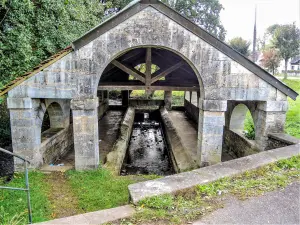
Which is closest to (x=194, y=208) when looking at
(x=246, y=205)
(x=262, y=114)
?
(x=246, y=205)

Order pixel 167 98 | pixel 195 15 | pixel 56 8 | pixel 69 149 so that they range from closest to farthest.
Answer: pixel 56 8 < pixel 69 149 < pixel 167 98 < pixel 195 15

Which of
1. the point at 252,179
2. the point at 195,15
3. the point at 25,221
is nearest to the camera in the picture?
the point at 252,179

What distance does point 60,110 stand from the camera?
9000mm

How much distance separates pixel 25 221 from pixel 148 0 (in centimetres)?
549

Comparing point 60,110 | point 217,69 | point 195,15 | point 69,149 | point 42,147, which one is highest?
point 195,15

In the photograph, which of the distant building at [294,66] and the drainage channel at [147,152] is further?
the distant building at [294,66]

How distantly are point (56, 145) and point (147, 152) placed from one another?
4.73 metres

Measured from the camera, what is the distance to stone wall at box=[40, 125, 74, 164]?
23.9 ft

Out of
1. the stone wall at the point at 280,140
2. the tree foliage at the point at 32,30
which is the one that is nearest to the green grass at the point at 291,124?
the stone wall at the point at 280,140

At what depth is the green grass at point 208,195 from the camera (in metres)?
3.01

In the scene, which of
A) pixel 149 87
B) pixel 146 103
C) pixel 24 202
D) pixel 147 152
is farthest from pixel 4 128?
pixel 146 103

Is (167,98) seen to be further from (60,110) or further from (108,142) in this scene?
(60,110)

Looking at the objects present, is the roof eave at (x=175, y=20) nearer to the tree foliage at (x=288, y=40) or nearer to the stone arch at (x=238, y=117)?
the stone arch at (x=238, y=117)

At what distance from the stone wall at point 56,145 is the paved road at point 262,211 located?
569 cm
